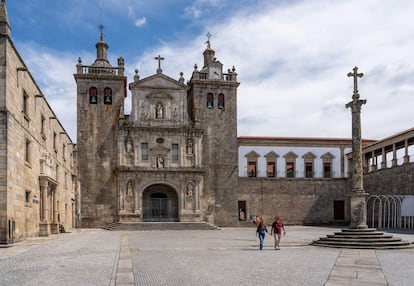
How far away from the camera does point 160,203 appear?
4269 cm

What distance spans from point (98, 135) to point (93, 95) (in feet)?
11.7

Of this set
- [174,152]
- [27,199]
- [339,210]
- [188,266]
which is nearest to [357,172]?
[188,266]

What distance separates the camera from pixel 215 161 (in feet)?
143

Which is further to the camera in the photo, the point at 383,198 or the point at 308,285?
the point at 383,198

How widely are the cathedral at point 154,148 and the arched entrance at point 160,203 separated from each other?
0.09 m

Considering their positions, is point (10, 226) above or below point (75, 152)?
below

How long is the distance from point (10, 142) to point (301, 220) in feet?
109

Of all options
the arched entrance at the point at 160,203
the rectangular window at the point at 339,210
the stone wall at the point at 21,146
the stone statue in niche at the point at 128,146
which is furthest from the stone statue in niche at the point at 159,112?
the rectangular window at the point at 339,210

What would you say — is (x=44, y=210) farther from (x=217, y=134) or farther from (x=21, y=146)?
(x=217, y=134)

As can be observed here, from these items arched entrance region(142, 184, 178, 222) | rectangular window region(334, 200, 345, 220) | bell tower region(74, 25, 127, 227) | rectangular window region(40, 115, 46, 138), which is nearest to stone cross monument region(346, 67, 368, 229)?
rectangular window region(40, 115, 46, 138)

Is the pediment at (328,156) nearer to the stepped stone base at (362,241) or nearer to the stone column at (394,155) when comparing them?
the stone column at (394,155)

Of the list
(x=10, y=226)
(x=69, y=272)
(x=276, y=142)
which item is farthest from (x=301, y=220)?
(x=69, y=272)

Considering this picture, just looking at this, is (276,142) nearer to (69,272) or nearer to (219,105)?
(219,105)

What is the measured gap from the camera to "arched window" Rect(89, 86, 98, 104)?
41.9m
